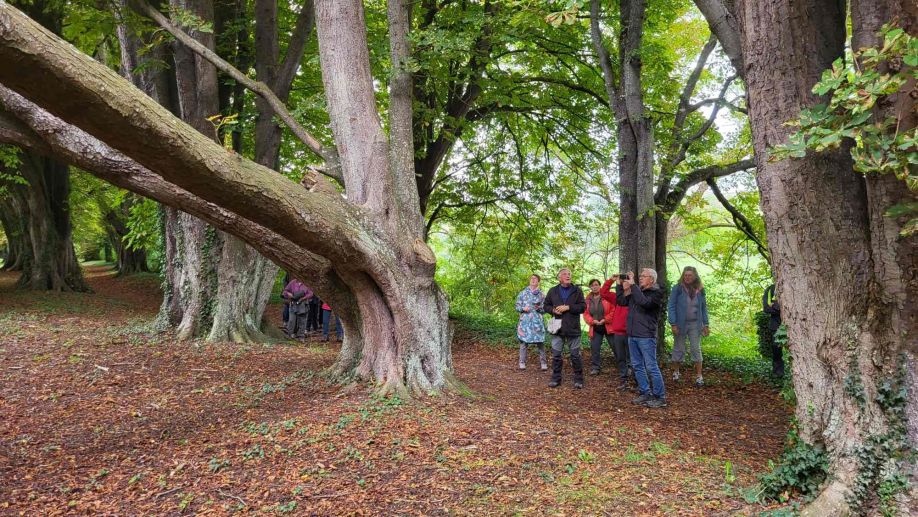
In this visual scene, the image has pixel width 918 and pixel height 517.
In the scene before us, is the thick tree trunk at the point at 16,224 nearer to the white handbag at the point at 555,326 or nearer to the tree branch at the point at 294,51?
the tree branch at the point at 294,51

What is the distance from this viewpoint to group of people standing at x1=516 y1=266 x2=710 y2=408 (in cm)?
707

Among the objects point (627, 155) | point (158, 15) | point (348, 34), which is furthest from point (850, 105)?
point (158, 15)

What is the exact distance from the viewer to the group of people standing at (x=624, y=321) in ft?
23.2

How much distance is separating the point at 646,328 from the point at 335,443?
4.09 m

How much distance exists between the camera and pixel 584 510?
3.92 meters

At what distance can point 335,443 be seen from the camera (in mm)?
4973

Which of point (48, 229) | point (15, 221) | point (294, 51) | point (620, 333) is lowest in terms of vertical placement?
point (620, 333)

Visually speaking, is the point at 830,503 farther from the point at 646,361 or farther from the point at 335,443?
the point at 335,443

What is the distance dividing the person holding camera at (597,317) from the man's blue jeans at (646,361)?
1.96 meters

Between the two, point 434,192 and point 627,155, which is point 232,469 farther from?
point 434,192

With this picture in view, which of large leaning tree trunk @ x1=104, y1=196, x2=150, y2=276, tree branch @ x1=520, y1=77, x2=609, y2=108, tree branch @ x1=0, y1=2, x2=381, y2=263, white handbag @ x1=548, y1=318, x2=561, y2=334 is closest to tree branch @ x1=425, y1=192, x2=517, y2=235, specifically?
tree branch @ x1=520, y1=77, x2=609, y2=108

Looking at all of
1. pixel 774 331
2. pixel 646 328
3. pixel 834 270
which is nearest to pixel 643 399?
pixel 646 328

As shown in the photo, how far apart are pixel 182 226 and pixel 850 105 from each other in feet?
35.8

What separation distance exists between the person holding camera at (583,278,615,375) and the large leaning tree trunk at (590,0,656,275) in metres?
0.77
